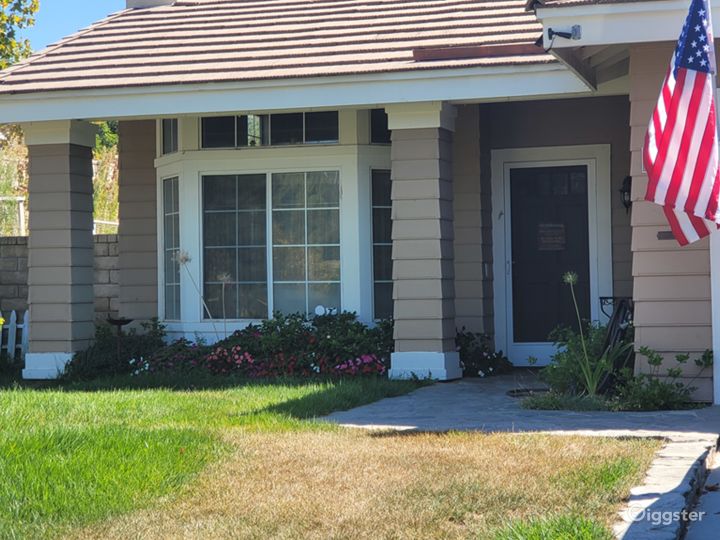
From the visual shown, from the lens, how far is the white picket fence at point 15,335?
44.7 feet

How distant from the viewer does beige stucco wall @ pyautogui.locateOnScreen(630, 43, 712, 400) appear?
9.04 meters

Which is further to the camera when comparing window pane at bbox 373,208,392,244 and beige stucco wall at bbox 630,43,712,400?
window pane at bbox 373,208,392,244

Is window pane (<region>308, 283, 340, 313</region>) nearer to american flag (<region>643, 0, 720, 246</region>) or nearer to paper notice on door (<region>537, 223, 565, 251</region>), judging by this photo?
paper notice on door (<region>537, 223, 565, 251</region>)

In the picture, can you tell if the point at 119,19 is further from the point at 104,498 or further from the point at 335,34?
the point at 104,498

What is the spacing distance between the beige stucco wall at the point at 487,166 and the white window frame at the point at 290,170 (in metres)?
0.97

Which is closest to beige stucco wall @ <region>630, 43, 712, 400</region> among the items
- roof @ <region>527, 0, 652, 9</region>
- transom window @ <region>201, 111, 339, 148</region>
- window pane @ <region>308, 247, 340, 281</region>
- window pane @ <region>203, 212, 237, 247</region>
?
roof @ <region>527, 0, 652, 9</region>

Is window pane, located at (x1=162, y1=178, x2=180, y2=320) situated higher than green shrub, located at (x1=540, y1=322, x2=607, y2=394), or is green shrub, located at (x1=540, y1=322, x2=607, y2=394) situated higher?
window pane, located at (x1=162, y1=178, x2=180, y2=320)

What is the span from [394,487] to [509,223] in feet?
24.6

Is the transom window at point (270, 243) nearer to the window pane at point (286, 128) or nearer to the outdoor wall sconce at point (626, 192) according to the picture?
the window pane at point (286, 128)

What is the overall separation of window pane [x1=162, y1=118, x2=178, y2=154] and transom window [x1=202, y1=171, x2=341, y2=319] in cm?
67

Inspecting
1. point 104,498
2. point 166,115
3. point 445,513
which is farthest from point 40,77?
point 445,513

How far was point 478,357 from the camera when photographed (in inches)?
471

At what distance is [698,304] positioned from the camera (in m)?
9.05

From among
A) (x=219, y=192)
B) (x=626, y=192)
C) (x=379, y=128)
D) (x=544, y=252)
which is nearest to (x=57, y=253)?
(x=219, y=192)
